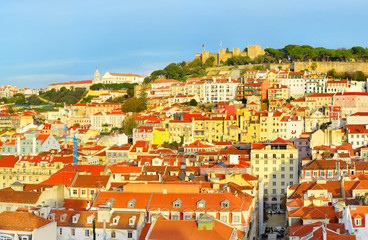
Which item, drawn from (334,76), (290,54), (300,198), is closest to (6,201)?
(300,198)

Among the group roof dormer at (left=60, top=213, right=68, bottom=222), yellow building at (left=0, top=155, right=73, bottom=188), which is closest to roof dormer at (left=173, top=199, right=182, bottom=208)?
roof dormer at (left=60, top=213, right=68, bottom=222)

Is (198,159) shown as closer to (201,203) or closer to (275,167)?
(275,167)

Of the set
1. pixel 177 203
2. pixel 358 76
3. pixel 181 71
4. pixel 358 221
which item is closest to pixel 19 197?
pixel 177 203

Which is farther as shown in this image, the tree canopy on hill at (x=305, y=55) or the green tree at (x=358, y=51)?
the green tree at (x=358, y=51)

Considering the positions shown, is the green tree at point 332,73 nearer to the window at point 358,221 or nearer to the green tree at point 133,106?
the green tree at point 133,106

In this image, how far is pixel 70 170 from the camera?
149ft

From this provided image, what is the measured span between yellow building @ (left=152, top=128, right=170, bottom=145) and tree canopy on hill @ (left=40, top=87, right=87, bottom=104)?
50070mm

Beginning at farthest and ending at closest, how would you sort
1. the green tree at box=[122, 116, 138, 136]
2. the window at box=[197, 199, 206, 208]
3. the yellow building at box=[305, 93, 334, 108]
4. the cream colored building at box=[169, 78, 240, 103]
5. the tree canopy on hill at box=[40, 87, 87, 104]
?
the tree canopy on hill at box=[40, 87, 87, 104] < the cream colored building at box=[169, 78, 240, 103] < the yellow building at box=[305, 93, 334, 108] < the green tree at box=[122, 116, 138, 136] < the window at box=[197, 199, 206, 208]

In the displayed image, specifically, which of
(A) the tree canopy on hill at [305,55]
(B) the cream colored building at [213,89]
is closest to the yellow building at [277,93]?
(B) the cream colored building at [213,89]

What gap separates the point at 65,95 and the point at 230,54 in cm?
3695

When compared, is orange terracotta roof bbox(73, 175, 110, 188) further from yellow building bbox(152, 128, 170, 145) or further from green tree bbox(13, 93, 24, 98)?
green tree bbox(13, 93, 24, 98)

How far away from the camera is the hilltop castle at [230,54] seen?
116331 millimetres

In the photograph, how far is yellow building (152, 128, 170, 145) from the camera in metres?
70.5

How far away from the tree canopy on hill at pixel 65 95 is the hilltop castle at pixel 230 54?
88.5 feet
